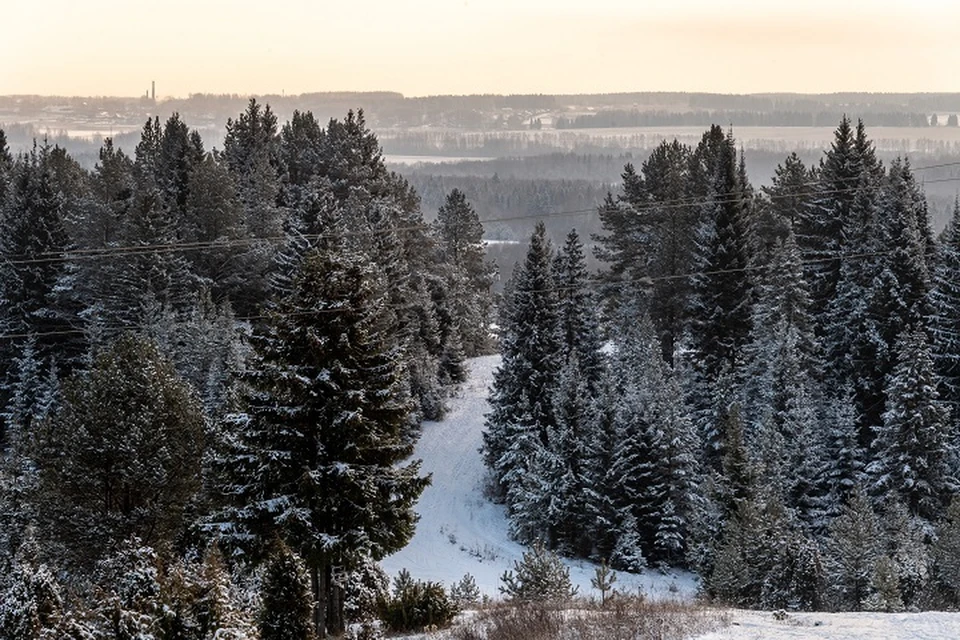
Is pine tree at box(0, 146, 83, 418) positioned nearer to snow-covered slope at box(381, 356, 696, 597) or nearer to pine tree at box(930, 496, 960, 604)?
snow-covered slope at box(381, 356, 696, 597)

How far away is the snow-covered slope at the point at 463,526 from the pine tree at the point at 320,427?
46.0ft

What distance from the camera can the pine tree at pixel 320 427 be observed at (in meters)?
19.8

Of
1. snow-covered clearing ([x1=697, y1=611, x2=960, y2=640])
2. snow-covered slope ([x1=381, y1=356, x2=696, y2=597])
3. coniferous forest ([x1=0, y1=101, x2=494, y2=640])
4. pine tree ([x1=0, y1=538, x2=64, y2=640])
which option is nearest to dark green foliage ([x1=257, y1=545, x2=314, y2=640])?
coniferous forest ([x1=0, y1=101, x2=494, y2=640])

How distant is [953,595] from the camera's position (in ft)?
92.7

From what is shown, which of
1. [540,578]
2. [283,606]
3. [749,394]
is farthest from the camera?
[749,394]

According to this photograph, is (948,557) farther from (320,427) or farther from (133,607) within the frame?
(133,607)

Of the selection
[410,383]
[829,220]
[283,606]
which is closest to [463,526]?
[410,383]

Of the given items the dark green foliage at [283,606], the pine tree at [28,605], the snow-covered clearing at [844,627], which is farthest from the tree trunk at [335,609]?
the snow-covered clearing at [844,627]

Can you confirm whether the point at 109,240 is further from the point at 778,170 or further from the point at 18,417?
the point at 778,170

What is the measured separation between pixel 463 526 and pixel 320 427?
25910mm

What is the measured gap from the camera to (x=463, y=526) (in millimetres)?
44969

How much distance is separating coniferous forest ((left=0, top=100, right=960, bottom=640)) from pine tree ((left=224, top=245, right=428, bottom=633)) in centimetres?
6

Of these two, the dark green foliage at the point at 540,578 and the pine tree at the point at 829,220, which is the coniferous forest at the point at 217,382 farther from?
the pine tree at the point at 829,220

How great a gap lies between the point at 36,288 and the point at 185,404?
110ft
